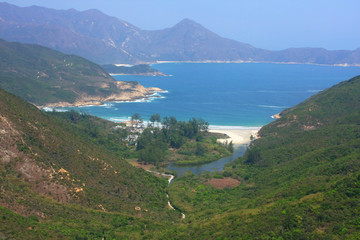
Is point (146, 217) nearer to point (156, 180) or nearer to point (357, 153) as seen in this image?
point (156, 180)

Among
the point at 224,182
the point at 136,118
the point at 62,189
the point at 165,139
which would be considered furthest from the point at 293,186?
the point at 136,118

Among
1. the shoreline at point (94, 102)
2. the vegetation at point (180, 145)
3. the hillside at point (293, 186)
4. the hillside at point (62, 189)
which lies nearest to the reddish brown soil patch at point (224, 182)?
the hillside at point (293, 186)

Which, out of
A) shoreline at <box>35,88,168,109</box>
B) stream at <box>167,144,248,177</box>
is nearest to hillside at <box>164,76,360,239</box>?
stream at <box>167,144,248,177</box>

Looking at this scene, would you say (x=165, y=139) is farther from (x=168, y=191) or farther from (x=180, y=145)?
(x=168, y=191)

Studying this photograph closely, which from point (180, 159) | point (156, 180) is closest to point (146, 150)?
point (180, 159)

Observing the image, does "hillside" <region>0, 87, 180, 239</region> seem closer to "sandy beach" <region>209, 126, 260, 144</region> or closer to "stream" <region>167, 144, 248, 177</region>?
"stream" <region>167, 144, 248, 177</region>
